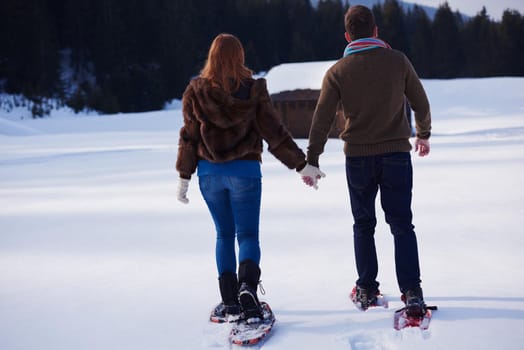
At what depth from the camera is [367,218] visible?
132 inches

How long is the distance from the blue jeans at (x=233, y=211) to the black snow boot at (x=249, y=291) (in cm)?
5

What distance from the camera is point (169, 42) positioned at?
43.2m

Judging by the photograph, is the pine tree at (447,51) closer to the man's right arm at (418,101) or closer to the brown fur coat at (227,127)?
the man's right arm at (418,101)

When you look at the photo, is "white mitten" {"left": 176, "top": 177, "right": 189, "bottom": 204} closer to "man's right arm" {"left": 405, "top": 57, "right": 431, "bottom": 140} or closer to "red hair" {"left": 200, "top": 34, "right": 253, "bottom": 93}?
"red hair" {"left": 200, "top": 34, "right": 253, "bottom": 93}

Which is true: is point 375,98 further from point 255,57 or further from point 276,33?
point 276,33

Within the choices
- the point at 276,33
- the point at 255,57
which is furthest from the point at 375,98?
the point at 276,33

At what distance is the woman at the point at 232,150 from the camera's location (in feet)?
10.3

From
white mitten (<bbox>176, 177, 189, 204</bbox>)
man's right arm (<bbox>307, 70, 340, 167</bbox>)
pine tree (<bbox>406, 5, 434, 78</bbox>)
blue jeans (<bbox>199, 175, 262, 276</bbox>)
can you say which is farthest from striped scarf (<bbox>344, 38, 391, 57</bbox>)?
pine tree (<bbox>406, 5, 434, 78</bbox>)

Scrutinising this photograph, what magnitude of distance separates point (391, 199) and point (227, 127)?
3.48ft

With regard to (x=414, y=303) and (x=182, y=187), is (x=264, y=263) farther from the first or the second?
(x=414, y=303)

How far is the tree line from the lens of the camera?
36.4m

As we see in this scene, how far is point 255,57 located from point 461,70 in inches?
803

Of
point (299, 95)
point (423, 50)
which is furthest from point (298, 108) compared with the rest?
point (423, 50)

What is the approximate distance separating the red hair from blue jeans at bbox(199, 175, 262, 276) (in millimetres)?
543
